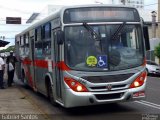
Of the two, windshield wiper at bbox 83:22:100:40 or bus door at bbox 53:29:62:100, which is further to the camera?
bus door at bbox 53:29:62:100

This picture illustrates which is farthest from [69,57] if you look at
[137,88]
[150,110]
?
[150,110]

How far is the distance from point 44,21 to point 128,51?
12.6ft

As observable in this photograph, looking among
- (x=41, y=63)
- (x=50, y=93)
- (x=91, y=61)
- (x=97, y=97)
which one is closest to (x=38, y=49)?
(x=41, y=63)

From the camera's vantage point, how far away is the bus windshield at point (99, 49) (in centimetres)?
1148

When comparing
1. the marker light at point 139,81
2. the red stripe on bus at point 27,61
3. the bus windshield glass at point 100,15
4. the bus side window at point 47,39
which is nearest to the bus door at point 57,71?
the bus side window at point 47,39

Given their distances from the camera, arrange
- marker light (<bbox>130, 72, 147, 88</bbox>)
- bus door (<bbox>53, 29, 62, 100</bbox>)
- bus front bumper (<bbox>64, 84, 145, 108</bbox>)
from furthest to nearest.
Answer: bus door (<bbox>53, 29, 62, 100</bbox>) < marker light (<bbox>130, 72, 147, 88</bbox>) < bus front bumper (<bbox>64, 84, 145, 108</bbox>)

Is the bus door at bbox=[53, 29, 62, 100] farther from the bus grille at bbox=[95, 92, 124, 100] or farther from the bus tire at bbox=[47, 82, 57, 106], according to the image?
the bus grille at bbox=[95, 92, 124, 100]

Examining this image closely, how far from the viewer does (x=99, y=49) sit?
38.1 feet

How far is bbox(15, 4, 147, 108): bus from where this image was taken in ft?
37.3

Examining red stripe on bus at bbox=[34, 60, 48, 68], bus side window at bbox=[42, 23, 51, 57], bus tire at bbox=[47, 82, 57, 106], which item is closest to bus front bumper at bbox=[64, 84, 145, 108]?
bus tire at bbox=[47, 82, 57, 106]

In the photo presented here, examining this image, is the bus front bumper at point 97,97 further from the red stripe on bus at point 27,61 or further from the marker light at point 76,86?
the red stripe on bus at point 27,61

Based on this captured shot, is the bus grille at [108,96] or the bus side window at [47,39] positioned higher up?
the bus side window at [47,39]

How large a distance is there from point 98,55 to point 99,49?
0.18m

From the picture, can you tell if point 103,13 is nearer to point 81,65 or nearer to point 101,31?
point 101,31
